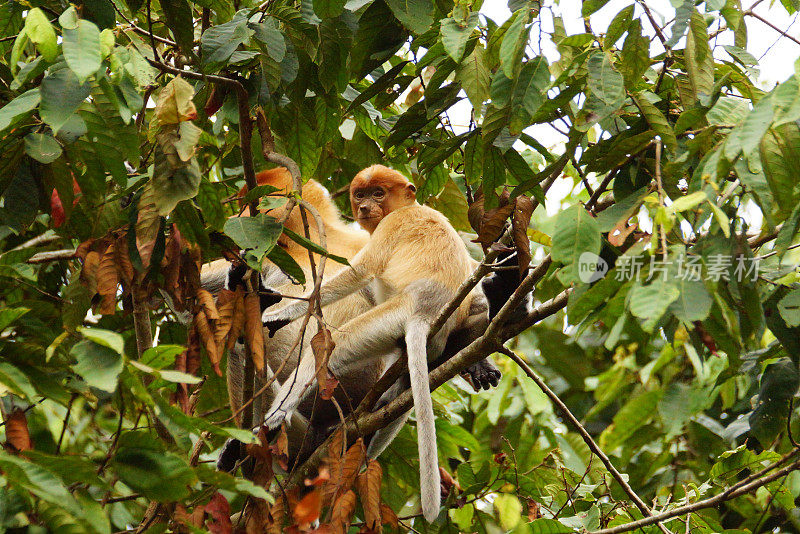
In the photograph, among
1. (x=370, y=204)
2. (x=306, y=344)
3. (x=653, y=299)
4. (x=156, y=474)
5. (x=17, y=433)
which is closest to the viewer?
(x=653, y=299)

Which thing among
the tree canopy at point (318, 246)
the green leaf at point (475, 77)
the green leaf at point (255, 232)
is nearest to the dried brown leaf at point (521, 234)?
the tree canopy at point (318, 246)

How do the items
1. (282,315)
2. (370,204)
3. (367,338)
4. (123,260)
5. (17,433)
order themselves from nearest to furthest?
(17,433), (123,260), (282,315), (367,338), (370,204)

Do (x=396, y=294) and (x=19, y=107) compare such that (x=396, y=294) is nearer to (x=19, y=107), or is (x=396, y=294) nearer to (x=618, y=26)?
(x=618, y=26)

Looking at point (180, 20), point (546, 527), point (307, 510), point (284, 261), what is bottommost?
point (546, 527)

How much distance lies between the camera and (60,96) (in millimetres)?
1947

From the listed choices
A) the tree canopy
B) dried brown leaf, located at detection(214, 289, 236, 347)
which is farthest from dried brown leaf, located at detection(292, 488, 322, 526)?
dried brown leaf, located at detection(214, 289, 236, 347)

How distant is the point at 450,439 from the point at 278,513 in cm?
164

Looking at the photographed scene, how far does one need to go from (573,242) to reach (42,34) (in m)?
1.32

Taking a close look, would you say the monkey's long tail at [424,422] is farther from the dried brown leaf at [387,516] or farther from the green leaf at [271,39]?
the green leaf at [271,39]

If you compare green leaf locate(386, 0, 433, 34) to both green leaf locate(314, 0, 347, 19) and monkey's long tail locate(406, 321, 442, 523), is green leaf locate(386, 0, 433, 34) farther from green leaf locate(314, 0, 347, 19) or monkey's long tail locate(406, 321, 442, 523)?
monkey's long tail locate(406, 321, 442, 523)

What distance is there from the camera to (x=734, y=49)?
7.59 feet

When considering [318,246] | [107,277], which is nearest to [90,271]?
[107,277]

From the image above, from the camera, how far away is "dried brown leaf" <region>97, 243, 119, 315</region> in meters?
2.26

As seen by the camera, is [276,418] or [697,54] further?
[276,418]
